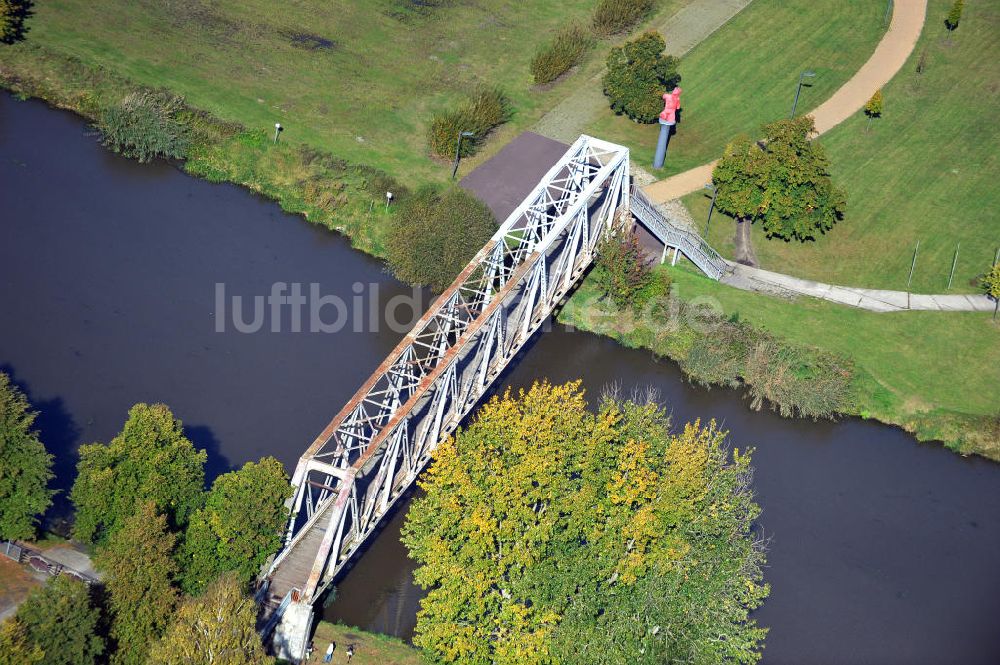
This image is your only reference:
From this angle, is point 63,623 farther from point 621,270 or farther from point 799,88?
point 799,88

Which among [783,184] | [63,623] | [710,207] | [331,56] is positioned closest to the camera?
[63,623]

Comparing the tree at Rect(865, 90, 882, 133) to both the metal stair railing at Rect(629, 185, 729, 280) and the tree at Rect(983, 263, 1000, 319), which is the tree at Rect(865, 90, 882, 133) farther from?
the metal stair railing at Rect(629, 185, 729, 280)

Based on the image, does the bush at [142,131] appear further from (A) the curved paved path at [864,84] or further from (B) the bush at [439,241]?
(A) the curved paved path at [864,84]

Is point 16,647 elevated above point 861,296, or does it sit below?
below

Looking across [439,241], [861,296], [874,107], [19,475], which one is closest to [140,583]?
[19,475]

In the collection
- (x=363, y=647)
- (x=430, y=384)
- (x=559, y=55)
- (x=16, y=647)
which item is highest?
(x=559, y=55)

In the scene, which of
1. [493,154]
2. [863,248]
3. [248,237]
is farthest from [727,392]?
[248,237]

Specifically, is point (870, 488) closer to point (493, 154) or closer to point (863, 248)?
point (863, 248)

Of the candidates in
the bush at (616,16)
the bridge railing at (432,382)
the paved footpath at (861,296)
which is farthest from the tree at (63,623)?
the bush at (616,16)
